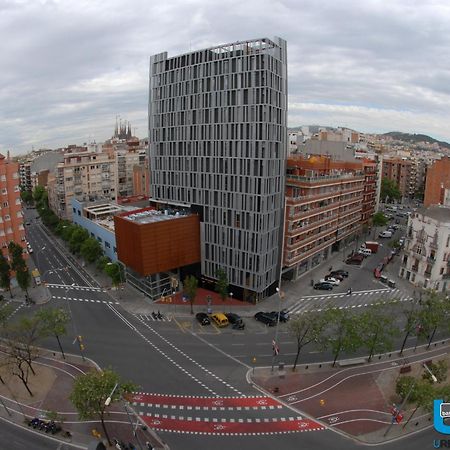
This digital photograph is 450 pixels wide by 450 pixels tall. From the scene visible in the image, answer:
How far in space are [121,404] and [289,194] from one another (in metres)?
49.2

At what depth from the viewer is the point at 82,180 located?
115312mm

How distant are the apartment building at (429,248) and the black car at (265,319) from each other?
36.6 m

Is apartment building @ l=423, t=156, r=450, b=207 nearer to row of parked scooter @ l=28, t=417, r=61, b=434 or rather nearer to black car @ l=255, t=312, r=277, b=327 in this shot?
black car @ l=255, t=312, r=277, b=327

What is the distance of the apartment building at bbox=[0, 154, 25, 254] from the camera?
74.6 meters

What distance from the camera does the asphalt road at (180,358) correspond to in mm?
35531

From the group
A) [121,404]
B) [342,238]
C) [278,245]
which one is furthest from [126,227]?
[342,238]

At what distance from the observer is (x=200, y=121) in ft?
219

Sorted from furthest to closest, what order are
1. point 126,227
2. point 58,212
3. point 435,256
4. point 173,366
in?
1. point 58,212
2. point 435,256
3. point 126,227
4. point 173,366

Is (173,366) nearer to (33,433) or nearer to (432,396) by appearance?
(33,433)

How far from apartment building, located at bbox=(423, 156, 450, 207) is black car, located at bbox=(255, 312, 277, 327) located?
8459 centimetres

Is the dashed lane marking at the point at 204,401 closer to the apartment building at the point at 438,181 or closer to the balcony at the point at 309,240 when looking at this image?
the balcony at the point at 309,240

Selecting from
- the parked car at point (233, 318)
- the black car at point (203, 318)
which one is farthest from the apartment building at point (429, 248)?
the black car at point (203, 318)

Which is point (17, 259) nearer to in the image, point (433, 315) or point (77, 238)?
point (77, 238)

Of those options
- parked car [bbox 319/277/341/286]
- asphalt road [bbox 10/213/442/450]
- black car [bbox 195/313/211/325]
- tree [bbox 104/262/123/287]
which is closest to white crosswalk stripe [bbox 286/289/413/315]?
parked car [bbox 319/277/341/286]
